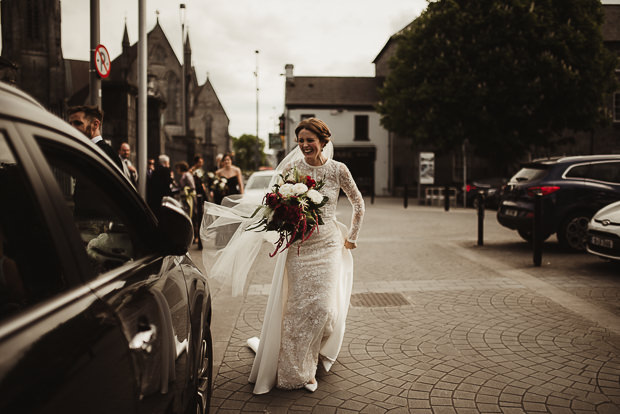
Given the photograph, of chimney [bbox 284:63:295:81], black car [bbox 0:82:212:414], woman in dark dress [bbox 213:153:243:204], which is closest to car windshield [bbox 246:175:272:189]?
woman in dark dress [bbox 213:153:243:204]

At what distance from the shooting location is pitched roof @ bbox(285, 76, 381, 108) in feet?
139

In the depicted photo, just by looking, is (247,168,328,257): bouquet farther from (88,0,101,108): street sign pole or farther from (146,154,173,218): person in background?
(146,154,173,218): person in background

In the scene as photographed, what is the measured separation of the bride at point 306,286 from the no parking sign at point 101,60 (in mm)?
5832

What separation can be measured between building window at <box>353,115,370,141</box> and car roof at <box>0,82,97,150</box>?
1625 inches

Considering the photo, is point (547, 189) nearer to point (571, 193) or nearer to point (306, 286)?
point (571, 193)

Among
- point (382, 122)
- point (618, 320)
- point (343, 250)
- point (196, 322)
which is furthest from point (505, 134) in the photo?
point (196, 322)

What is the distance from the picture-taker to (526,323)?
5.34 meters

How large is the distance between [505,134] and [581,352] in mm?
23848

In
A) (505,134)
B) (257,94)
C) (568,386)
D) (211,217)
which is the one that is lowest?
(568,386)

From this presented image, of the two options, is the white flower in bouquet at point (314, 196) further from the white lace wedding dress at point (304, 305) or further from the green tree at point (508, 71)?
the green tree at point (508, 71)

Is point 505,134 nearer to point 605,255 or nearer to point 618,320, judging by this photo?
point 605,255

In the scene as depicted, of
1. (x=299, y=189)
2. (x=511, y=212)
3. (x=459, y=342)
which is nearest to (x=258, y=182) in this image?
(x=511, y=212)

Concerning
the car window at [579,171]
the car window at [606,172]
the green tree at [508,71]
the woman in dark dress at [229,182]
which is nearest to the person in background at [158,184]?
the woman in dark dress at [229,182]

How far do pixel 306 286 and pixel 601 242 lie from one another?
5926mm
